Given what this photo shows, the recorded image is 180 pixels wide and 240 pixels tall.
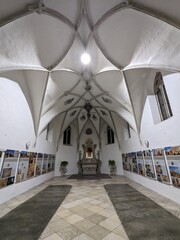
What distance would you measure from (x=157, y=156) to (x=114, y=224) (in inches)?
132

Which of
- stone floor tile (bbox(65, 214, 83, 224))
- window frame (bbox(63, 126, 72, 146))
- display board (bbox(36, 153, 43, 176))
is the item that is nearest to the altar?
window frame (bbox(63, 126, 72, 146))

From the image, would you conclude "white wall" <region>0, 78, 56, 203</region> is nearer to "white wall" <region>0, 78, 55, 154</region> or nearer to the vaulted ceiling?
"white wall" <region>0, 78, 55, 154</region>

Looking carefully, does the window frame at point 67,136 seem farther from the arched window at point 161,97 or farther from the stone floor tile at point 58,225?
the arched window at point 161,97

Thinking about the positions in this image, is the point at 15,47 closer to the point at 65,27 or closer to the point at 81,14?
the point at 65,27

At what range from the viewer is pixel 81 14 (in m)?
3.69

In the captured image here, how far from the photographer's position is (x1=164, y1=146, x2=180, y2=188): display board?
3.65 metres

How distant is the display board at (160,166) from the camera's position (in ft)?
14.0

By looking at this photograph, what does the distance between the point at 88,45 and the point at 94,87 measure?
9.56 ft

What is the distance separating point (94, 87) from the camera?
746 cm

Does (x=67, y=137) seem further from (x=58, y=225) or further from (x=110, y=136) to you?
(x=58, y=225)

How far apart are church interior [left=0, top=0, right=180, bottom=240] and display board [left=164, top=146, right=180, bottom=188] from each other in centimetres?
3

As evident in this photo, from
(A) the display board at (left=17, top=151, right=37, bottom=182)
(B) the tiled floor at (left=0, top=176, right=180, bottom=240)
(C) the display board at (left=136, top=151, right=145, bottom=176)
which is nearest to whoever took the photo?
(B) the tiled floor at (left=0, top=176, right=180, bottom=240)

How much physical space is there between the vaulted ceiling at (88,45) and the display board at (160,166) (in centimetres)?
182

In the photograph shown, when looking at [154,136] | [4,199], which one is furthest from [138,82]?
[4,199]
